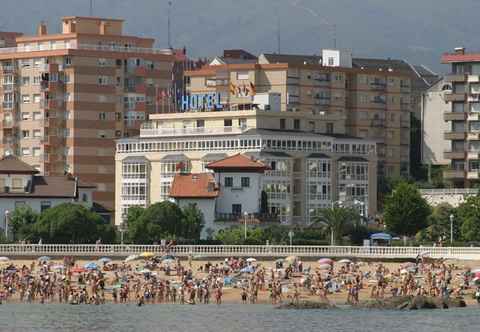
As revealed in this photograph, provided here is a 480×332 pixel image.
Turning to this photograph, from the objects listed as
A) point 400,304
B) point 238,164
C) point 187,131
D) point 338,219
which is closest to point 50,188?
point 238,164

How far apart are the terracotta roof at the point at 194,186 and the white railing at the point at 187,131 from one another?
12357 millimetres

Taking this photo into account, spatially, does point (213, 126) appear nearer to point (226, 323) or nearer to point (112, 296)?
point (112, 296)

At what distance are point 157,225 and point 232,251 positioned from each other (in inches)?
404

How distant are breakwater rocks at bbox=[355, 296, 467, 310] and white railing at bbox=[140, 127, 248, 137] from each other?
5980 cm

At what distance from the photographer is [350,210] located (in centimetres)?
16825

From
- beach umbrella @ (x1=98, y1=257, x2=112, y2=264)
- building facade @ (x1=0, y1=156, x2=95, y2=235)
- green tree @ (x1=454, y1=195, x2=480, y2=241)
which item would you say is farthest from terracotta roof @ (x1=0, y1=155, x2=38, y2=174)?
green tree @ (x1=454, y1=195, x2=480, y2=241)

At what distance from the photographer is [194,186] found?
17250cm

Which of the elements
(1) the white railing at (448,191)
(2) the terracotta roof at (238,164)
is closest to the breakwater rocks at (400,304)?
(2) the terracotta roof at (238,164)

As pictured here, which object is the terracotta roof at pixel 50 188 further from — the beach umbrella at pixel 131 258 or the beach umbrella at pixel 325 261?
the beach umbrella at pixel 325 261

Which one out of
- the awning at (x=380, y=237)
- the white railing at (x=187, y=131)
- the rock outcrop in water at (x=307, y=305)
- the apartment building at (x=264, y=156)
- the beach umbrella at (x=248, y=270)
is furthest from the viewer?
the white railing at (x=187, y=131)

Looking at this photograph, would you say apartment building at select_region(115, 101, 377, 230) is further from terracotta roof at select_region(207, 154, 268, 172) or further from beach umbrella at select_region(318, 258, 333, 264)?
beach umbrella at select_region(318, 258, 333, 264)

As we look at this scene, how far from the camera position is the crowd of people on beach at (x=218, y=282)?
13038 cm

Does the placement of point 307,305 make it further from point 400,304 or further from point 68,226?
point 68,226

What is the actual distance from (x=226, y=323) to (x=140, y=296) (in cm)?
1501
